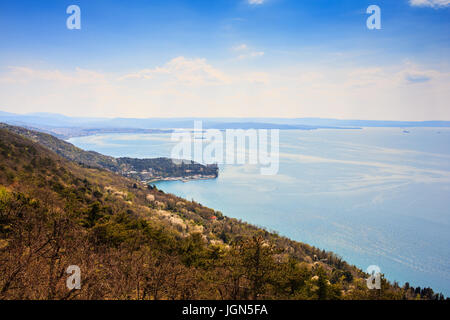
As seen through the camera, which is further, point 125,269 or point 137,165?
point 137,165

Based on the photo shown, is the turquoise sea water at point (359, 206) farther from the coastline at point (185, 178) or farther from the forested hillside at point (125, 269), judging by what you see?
the forested hillside at point (125, 269)

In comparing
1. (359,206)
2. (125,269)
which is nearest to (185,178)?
(359,206)

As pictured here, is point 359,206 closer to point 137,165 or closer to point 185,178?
point 185,178

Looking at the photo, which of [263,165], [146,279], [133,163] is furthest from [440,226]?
[133,163]

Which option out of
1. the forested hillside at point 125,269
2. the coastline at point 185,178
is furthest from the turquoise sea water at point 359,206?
the forested hillside at point 125,269

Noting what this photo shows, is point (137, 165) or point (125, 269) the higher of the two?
point (125, 269)

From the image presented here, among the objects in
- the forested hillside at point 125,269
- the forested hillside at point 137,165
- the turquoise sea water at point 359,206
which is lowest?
the turquoise sea water at point 359,206

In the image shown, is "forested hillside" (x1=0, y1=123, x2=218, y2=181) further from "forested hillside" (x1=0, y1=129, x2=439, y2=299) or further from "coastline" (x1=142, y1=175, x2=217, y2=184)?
"forested hillside" (x1=0, y1=129, x2=439, y2=299)

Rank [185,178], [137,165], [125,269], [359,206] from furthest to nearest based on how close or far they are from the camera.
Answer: [137,165]
[185,178]
[359,206]
[125,269]
